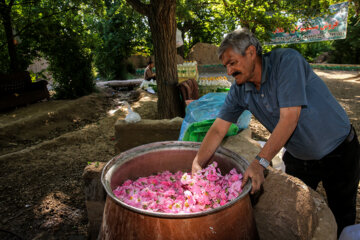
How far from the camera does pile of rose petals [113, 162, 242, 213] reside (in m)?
1.45

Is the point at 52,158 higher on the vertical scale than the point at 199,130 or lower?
lower

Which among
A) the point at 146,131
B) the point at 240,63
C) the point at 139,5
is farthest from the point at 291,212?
the point at 139,5

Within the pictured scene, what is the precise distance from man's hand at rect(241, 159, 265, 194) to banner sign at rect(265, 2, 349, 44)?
1267cm

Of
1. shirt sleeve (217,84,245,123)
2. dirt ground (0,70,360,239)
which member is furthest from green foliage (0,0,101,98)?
shirt sleeve (217,84,245,123)

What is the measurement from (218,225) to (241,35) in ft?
4.20

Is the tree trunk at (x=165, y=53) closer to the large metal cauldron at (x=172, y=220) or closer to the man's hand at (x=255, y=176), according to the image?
A: the large metal cauldron at (x=172, y=220)

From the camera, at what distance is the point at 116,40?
15.9 meters

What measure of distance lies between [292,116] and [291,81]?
0.24m

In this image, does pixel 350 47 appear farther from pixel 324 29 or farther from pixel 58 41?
pixel 58 41

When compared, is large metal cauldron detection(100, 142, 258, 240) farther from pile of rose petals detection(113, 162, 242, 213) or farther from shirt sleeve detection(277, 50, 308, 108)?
shirt sleeve detection(277, 50, 308, 108)

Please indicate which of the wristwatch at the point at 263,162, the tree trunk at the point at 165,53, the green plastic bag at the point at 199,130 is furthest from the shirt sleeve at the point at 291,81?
the tree trunk at the point at 165,53

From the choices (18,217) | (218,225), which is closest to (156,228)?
(218,225)

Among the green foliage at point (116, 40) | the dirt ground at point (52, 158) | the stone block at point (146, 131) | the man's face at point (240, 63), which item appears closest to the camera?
the man's face at point (240, 63)

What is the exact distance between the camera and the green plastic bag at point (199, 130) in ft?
10.9
